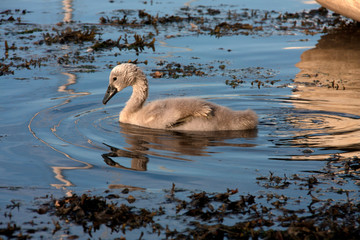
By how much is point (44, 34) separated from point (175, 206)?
10150 millimetres

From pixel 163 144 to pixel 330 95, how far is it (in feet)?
12.0

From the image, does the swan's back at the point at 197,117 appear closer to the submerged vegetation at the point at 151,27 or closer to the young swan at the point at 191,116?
the young swan at the point at 191,116

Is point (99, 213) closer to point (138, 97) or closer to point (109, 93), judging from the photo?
point (138, 97)

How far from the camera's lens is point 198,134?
8898 mm

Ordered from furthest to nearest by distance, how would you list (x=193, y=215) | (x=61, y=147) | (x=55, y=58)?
(x=55, y=58) → (x=61, y=147) → (x=193, y=215)

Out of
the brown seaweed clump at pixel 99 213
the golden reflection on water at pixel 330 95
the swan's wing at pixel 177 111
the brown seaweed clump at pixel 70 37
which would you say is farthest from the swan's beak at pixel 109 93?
the brown seaweed clump at pixel 70 37

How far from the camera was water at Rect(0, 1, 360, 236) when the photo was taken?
710 centimetres

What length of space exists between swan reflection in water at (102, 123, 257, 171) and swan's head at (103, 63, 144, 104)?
33.8 inches

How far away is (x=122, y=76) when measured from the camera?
1007 centimetres

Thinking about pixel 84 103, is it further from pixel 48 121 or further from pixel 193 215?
pixel 193 215

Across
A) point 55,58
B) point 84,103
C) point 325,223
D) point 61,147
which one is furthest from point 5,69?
point 325,223

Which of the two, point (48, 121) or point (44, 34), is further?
point (44, 34)

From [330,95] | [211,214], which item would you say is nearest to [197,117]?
[330,95]

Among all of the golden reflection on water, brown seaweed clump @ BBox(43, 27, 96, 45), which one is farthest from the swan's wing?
brown seaweed clump @ BBox(43, 27, 96, 45)
